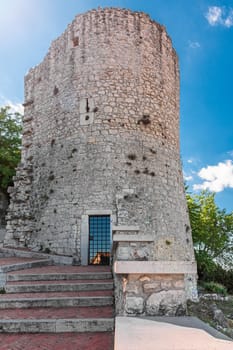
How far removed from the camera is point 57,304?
4.89 meters

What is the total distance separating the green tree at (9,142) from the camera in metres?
15.6

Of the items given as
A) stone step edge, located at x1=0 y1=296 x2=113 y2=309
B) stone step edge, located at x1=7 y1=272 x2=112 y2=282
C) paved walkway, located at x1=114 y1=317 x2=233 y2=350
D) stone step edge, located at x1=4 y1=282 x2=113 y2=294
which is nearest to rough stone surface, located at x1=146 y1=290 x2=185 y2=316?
paved walkway, located at x1=114 y1=317 x2=233 y2=350

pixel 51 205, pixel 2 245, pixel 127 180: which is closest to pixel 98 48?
pixel 127 180

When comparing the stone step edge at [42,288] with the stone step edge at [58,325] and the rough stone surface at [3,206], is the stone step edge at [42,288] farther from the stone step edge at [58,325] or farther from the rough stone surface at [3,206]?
the rough stone surface at [3,206]

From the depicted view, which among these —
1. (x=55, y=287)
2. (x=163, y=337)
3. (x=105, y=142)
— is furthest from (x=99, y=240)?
(x=163, y=337)

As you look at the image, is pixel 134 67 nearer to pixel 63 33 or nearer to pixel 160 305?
pixel 63 33

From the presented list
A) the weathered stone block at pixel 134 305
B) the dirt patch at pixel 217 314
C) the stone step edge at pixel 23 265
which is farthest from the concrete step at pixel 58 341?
the dirt patch at pixel 217 314

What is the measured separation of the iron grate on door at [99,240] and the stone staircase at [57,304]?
324 cm

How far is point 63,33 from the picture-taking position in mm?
12469

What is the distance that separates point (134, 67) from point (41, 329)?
10349 mm

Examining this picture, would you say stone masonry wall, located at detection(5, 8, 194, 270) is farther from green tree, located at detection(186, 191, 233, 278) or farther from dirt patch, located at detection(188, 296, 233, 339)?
green tree, located at detection(186, 191, 233, 278)

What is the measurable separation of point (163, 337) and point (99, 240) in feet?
25.4

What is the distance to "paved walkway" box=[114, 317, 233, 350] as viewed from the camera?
2.10 meters

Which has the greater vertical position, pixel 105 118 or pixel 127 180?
pixel 105 118
